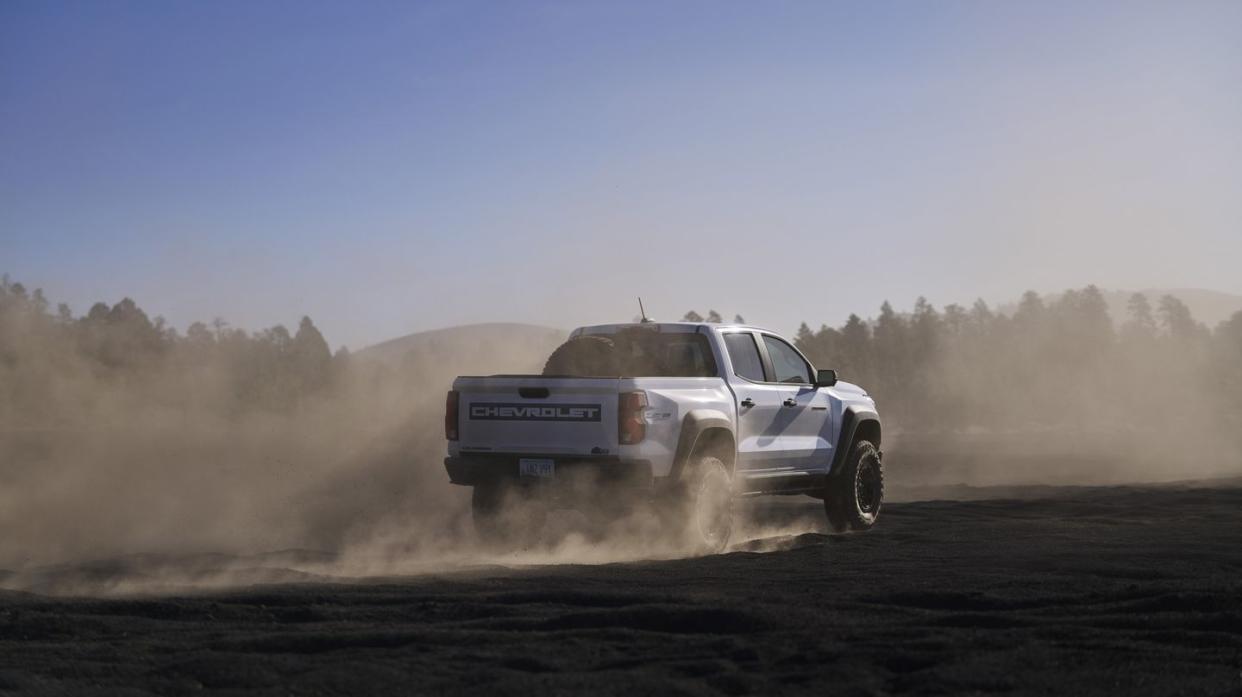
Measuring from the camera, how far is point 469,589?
8375 mm

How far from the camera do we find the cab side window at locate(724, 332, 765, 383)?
1191 cm

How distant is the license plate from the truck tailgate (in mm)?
78

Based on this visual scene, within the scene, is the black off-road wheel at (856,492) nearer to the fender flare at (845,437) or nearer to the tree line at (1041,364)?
the fender flare at (845,437)

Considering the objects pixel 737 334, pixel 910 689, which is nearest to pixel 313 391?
pixel 737 334

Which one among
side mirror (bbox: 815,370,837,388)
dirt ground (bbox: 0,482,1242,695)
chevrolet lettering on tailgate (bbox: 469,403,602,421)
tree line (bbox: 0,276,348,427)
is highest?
tree line (bbox: 0,276,348,427)

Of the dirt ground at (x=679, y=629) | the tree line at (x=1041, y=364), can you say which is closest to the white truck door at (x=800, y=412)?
the dirt ground at (x=679, y=629)

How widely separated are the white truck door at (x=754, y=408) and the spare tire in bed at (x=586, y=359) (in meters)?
1.10

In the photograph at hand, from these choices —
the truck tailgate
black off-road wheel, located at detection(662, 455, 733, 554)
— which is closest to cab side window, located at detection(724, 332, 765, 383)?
black off-road wheel, located at detection(662, 455, 733, 554)

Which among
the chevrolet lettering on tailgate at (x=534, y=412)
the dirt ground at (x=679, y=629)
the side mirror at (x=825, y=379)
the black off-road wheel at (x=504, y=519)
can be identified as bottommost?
the dirt ground at (x=679, y=629)

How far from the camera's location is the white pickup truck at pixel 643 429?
34.1ft

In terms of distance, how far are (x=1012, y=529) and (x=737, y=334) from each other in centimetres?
345

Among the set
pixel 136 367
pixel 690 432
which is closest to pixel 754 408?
pixel 690 432

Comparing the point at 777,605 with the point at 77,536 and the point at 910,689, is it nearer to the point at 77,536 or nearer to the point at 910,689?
the point at 910,689

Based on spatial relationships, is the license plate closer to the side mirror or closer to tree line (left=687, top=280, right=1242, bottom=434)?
the side mirror
